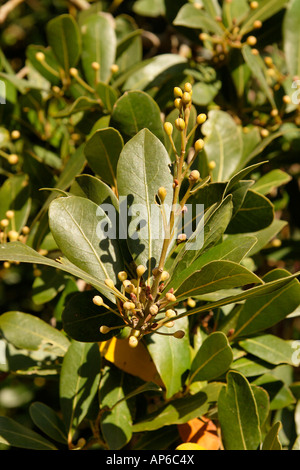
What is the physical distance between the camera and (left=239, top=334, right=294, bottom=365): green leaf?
1230 millimetres

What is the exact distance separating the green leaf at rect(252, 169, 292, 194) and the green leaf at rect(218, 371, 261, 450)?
532 millimetres

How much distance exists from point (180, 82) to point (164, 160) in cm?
59

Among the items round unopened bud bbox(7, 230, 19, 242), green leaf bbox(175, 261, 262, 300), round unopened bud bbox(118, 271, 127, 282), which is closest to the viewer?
green leaf bbox(175, 261, 262, 300)

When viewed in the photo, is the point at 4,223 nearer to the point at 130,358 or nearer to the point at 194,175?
the point at 130,358

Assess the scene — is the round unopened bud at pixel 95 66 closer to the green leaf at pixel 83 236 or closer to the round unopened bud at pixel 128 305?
the green leaf at pixel 83 236

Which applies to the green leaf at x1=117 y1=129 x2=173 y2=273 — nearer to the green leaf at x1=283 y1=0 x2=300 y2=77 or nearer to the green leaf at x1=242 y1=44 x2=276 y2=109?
the green leaf at x1=242 y1=44 x2=276 y2=109

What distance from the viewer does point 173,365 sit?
1147 millimetres

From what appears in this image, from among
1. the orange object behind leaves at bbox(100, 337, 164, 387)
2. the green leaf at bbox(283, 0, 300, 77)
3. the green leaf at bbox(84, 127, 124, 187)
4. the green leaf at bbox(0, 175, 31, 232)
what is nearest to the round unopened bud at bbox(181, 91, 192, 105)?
the green leaf at bbox(84, 127, 124, 187)

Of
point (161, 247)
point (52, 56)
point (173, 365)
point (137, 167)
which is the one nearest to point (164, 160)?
point (137, 167)

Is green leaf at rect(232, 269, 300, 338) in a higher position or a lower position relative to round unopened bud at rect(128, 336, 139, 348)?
lower

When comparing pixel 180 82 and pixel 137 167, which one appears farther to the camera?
pixel 180 82

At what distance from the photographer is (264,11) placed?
161 centimetres
